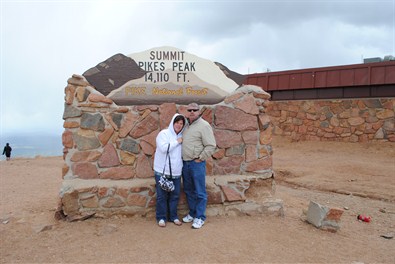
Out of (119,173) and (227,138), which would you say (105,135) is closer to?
(119,173)

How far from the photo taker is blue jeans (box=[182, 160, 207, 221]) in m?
4.59

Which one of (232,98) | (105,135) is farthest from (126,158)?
(232,98)

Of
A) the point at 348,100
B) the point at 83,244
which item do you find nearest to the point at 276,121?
the point at 348,100

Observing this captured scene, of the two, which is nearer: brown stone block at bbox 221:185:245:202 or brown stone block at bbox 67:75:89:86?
brown stone block at bbox 67:75:89:86

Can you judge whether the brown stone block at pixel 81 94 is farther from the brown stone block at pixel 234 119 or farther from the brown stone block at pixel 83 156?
the brown stone block at pixel 234 119

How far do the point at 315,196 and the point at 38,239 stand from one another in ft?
17.2

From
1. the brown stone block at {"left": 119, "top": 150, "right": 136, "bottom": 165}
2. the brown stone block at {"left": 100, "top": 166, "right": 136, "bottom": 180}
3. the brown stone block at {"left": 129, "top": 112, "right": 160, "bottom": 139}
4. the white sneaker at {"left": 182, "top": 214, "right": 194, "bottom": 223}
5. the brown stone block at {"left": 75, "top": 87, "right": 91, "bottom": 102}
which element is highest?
the brown stone block at {"left": 75, "top": 87, "right": 91, "bottom": 102}

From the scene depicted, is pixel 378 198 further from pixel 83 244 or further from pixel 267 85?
pixel 267 85

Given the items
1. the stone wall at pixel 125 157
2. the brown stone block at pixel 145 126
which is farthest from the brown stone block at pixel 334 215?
the brown stone block at pixel 145 126

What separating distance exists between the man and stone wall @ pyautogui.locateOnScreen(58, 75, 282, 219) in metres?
0.38

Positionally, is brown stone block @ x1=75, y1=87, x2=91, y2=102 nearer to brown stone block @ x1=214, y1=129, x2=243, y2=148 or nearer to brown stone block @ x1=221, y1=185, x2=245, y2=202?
brown stone block @ x1=214, y1=129, x2=243, y2=148

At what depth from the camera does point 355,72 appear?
449 inches

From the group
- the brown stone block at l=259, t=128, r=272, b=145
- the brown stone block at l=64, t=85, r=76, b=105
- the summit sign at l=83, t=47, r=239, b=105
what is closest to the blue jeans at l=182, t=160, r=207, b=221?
the summit sign at l=83, t=47, r=239, b=105

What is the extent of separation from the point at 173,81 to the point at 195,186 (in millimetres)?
1605
